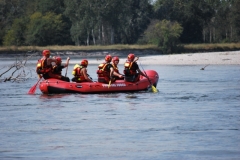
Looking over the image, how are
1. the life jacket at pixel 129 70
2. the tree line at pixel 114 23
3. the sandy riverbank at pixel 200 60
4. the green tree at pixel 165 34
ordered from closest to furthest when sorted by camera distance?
the life jacket at pixel 129 70 → the sandy riverbank at pixel 200 60 → the green tree at pixel 165 34 → the tree line at pixel 114 23

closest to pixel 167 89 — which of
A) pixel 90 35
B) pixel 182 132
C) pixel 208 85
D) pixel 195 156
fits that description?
pixel 208 85

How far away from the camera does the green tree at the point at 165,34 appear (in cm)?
6625

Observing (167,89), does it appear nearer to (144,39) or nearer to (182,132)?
(182,132)

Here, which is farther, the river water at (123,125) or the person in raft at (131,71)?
the person in raft at (131,71)

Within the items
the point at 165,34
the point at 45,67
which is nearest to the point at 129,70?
the point at 45,67

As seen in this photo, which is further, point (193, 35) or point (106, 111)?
point (193, 35)

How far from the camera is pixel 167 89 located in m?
23.6

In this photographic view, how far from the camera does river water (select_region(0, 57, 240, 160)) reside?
11031 millimetres

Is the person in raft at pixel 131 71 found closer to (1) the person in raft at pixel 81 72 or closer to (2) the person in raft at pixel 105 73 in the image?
(2) the person in raft at pixel 105 73

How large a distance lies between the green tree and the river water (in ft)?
143

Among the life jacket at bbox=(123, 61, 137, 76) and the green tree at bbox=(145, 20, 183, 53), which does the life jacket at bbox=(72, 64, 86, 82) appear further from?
the green tree at bbox=(145, 20, 183, 53)

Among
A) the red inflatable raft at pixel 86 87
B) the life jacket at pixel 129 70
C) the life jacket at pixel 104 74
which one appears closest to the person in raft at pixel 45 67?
the red inflatable raft at pixel 86 87

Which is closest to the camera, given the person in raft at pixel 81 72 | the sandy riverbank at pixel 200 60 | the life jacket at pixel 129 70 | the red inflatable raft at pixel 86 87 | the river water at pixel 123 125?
the river water at pixel 123 125

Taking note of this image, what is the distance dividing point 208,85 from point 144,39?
165 ft
